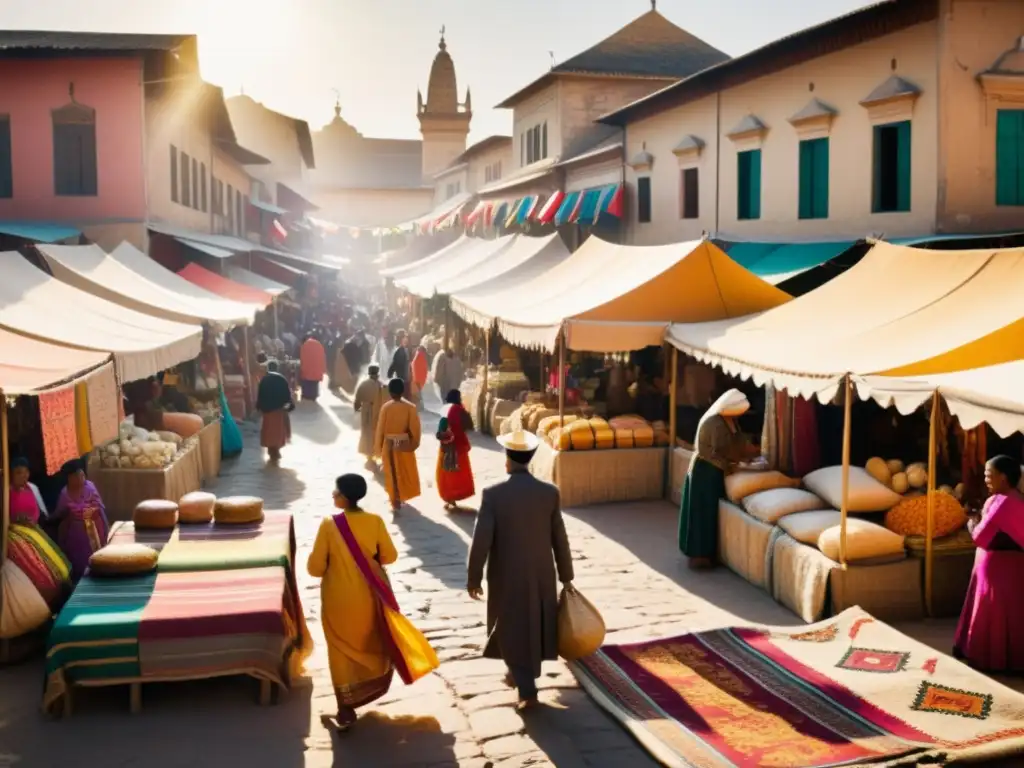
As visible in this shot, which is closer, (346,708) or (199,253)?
(346,708)

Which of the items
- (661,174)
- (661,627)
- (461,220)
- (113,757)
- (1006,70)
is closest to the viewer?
(113,757)

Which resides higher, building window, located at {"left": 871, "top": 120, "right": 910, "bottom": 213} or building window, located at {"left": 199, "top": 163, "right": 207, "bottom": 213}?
building window, located at {"left": 199, "top": 163, "right": 207, "bottom": 213}

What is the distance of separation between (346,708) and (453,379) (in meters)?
14.0

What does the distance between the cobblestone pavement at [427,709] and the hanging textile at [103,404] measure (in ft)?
6.44

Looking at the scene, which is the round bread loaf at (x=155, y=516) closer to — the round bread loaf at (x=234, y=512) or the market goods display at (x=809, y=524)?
the round bread loaf at (x=234, y=512)

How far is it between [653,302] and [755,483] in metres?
3.72

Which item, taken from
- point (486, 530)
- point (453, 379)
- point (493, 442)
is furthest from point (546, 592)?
point (453, 379)

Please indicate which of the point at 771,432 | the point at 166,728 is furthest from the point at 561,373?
the point at 166,728

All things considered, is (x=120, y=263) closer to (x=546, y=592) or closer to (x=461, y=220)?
(x=546, y=592)

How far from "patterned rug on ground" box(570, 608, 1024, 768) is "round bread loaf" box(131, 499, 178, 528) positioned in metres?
3.14

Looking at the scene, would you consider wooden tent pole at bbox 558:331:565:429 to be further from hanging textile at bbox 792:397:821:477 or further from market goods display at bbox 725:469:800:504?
market goods display at bbox 725:469:800:504

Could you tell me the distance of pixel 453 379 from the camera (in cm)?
2006

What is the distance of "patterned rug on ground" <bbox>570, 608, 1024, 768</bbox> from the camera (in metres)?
5.79

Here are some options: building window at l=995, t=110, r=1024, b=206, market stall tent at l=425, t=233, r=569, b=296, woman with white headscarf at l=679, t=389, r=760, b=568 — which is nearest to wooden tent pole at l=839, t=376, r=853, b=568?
woman with white headscarf at l=679, t=389, r=760, b=568
